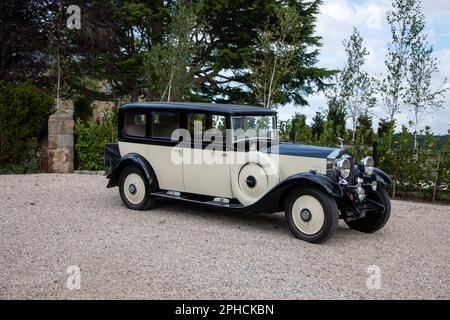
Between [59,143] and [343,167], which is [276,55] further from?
[343,167]

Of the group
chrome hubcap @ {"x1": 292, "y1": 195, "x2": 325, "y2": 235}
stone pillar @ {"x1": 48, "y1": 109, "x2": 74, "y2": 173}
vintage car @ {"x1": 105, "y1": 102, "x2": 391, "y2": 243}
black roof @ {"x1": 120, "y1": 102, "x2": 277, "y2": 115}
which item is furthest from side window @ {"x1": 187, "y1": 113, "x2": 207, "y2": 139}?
stone pillar @ {"x1": 48, "y1": 109, "x2": 74, "y2": 173}

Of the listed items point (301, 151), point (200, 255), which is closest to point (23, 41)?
point (301, 151)

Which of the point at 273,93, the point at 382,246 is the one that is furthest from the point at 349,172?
the point at 273,93

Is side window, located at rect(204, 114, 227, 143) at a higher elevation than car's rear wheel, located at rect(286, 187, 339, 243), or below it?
higher

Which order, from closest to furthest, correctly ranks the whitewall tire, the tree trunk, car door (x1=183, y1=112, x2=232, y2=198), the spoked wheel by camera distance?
the whitewall tire, the spoked wheel, car door (x1=183, y1=112, x2=232, y2=198), the tree trunk

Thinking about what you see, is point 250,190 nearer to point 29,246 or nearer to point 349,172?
point 349,172

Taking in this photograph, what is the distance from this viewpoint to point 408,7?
71.5 feet

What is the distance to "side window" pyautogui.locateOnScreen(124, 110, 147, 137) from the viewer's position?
7.71 m

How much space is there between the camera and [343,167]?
5969 mm

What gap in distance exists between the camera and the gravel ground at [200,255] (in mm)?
4270

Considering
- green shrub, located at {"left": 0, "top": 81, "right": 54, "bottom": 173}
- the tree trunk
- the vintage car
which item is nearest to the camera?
the vintage car

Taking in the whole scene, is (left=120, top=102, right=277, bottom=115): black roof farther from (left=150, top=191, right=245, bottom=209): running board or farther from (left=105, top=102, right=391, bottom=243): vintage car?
(left=150, top=191, right=245, bottom=209): running board

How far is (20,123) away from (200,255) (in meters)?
9.05

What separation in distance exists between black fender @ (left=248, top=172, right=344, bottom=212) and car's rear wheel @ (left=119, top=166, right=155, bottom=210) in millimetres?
2015
